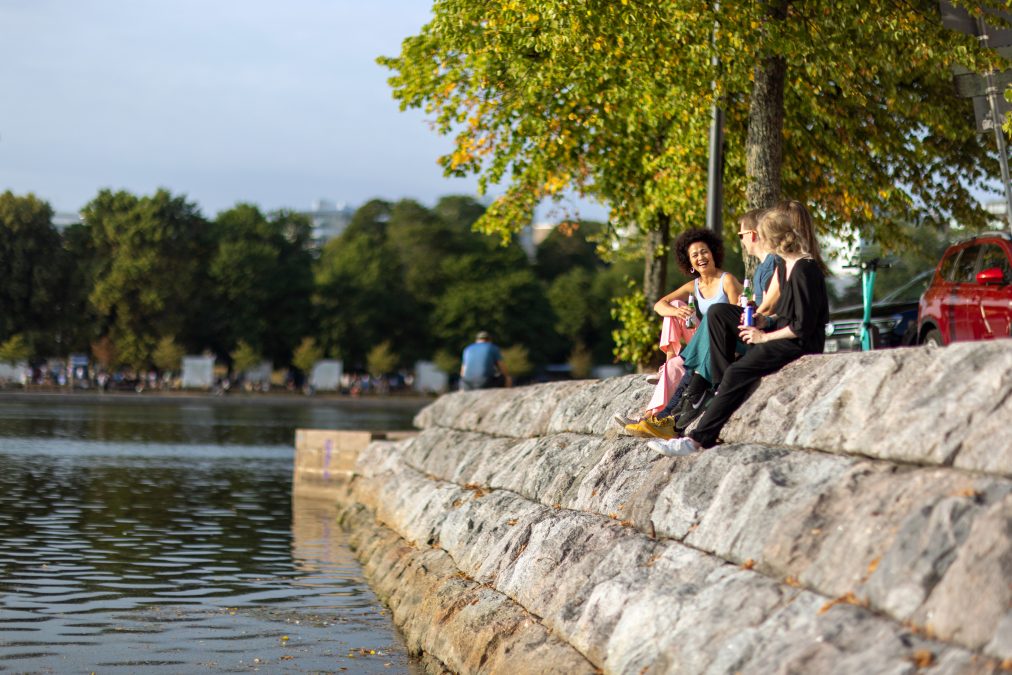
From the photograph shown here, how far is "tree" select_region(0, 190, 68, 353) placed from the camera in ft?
315

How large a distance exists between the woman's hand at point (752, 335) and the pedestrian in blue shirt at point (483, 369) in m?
13.0

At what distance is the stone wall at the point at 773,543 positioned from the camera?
523 cm

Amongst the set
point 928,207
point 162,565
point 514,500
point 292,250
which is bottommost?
point 162,565

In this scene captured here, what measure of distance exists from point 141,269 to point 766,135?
277ft

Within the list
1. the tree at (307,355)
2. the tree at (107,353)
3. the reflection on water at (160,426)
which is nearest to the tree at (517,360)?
the tree at (307,355)


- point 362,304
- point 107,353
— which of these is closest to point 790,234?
point 107,353

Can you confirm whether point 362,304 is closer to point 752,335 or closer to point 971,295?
point 971,295

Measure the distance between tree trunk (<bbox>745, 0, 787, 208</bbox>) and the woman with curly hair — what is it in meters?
5.65

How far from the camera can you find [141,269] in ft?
318

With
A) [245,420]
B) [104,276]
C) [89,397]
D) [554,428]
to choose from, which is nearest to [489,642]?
[554,428]

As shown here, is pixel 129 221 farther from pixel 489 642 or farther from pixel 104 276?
pixel 489 642

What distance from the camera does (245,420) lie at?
2299 inches

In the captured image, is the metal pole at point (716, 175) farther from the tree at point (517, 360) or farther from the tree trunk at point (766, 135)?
the tree at point (517, 360)

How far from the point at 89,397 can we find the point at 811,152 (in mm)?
70792
